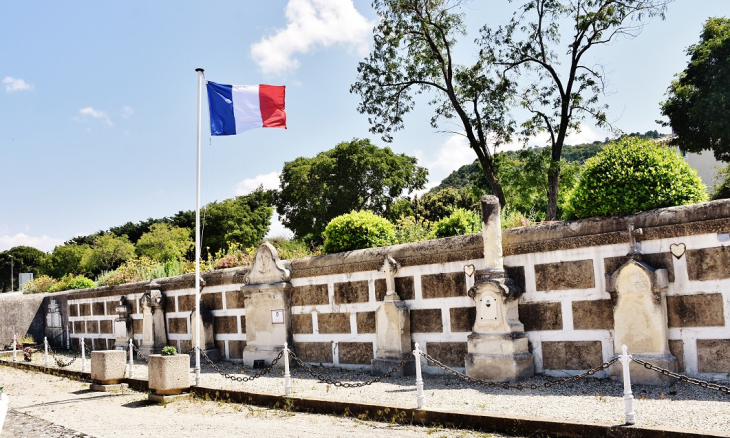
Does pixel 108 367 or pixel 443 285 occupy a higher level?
pixel 443 285

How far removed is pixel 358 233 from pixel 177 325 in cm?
788

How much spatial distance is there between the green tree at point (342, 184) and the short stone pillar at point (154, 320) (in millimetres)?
23869

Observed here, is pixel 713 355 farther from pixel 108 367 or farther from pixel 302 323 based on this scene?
pixel 108 367

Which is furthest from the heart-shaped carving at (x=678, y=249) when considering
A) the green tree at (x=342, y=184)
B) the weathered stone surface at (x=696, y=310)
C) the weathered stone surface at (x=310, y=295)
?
the green tree at (x=342, y=184)

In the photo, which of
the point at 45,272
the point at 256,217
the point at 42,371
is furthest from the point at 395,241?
the point at 45,272

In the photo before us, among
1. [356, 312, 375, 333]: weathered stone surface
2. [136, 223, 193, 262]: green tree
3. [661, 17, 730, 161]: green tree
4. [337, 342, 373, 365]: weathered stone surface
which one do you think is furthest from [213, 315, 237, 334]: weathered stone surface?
[136, 223, 193, 262]: green tree

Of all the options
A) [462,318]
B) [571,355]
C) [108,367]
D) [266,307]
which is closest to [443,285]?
[462,318]

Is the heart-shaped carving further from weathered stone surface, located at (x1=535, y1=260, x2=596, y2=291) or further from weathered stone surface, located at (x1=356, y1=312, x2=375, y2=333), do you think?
weathered stone surface, located at (x1=356, y1=312, x2=375, y2=333)

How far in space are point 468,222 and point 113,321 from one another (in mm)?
15091

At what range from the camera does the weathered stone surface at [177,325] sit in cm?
1747

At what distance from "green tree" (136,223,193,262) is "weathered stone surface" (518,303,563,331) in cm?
4578

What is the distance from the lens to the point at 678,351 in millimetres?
8203

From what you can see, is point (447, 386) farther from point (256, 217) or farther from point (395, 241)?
point (256, 217)

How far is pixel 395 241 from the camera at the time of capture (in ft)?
44.4
